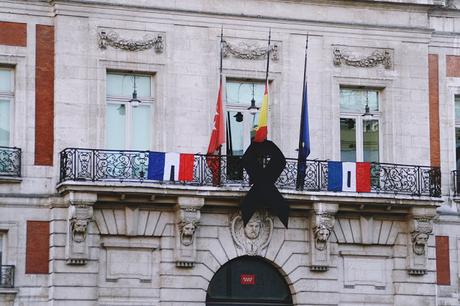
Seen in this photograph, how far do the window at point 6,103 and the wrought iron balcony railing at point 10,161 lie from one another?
235 mm

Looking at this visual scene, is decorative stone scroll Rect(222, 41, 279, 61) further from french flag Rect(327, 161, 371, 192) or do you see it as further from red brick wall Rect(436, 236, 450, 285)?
red brick wall Rect(436, 236, 450, 285)

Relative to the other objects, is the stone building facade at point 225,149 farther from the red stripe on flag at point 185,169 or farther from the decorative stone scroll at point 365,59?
the red stripe on flag at point 185,169

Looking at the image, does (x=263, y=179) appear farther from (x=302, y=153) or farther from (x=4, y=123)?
(x=4, y=123)

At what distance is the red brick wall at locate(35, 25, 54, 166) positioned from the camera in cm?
2752

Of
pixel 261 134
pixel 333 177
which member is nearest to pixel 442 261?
pixel 333 177

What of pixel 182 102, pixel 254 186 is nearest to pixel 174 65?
pixel 182 102

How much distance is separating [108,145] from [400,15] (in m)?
7.22

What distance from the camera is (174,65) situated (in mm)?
28578

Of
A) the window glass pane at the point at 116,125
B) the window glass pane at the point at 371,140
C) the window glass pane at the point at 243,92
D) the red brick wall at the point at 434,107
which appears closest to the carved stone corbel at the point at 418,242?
the red brick wall at the point at 434,107

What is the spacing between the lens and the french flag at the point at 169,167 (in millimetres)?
27547

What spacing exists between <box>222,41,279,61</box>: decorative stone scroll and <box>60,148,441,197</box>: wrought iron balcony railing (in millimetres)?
2317

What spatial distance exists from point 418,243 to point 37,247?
800 cm

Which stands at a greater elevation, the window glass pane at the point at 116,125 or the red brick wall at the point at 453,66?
the red brick wall at the point at 453,66

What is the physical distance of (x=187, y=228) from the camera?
2752 centimetres
